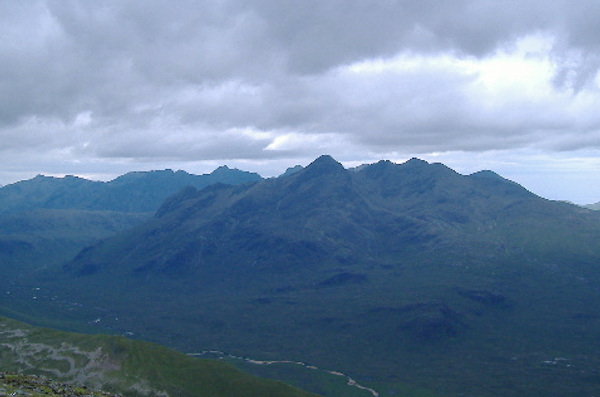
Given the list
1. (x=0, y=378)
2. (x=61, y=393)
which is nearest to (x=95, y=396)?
(x=61, y=393)

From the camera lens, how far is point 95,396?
138m

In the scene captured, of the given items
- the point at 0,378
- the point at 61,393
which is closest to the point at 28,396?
the point at 61,393

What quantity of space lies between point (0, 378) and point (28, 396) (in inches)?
1037

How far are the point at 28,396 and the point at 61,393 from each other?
51.6 ft

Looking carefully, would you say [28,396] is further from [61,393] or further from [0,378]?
[0,378]

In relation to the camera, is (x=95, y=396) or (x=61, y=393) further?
(x=95, y=396)

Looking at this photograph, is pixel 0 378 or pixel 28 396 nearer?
pixel 28 396

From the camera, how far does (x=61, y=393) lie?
128500 millimetres

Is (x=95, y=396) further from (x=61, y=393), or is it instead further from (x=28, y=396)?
(x=28, y=396)

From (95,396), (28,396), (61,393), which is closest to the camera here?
(28,396)

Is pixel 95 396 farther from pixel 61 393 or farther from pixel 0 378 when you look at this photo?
pixel 0 378

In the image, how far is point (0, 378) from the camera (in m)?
133

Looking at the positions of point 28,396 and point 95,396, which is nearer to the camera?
point 28,396

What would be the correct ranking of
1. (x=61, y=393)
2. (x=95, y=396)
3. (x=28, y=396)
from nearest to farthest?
(x=28, y=396), (x=61, y=393), (x=95, y=396)
